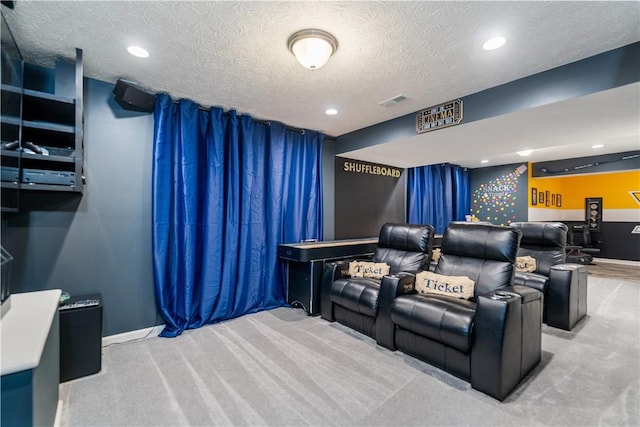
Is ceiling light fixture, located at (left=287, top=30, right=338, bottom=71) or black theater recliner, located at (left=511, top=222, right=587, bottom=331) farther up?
ceiling light fixture, located at (left=287, top=30, right=338, bottom=71)

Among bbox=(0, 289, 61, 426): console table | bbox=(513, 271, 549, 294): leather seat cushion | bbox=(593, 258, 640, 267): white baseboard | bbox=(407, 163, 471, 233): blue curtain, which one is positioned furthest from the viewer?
bbox=(593, 258, 640, 267): white baseboard

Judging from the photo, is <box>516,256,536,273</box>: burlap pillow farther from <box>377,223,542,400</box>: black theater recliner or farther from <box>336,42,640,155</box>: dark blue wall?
<box>336,42,640,155</box>: dark blue wall

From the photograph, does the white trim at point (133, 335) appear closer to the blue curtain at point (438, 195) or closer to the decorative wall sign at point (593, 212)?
the blue curtain at point (438, 195)

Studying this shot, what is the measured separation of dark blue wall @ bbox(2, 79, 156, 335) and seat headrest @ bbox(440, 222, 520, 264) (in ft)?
10.1

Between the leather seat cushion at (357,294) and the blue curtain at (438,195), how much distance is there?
3.06 meters

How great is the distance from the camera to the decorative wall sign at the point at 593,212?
7082mm

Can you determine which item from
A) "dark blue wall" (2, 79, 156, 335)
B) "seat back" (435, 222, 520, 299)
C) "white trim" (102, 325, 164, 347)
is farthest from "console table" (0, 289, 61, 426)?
"seat back" (435, 222, 520, 299)

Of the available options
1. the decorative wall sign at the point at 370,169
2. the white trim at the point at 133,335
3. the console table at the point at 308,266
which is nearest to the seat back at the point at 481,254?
the console table at the point at 308,266

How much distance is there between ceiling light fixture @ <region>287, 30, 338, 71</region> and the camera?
184cm

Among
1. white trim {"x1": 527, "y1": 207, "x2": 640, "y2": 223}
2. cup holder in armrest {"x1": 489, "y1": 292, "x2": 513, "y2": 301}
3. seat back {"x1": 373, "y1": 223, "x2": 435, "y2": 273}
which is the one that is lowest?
cup holder in armrest {"x1": 489, "y1": 292, "x2": 513, "y2": 301}

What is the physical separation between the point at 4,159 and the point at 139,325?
1761 mm

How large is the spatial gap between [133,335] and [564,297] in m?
4.43

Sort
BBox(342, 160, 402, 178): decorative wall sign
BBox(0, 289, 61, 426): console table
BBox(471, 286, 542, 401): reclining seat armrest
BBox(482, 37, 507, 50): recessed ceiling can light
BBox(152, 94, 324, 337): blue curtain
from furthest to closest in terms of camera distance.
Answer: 1. BBox(342, 160, 402, 178): decorative wall sign
2. BBox(152, 94, 324, 337): blue curtain
3. BBox(482, 37, 507, 50): recessed ceiling can light
4. BBox(471, 286, 542, 401): reclining seat armrest
5. BBox(0, 289, 61, 426): console table

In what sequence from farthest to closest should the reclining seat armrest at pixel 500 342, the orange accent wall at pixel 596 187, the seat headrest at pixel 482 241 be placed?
the orange accent wall at pixel 596 187
the seat headrest at pixel 482 241
the reclining seat armrest at pixel 500 342
